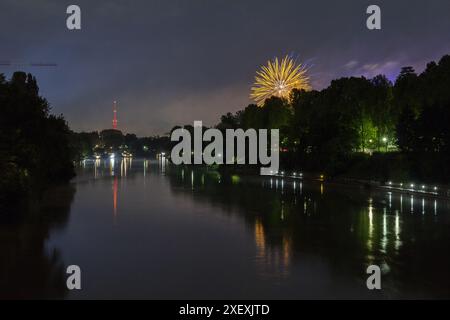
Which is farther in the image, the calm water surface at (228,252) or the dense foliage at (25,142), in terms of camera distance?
the dense foliage at (25,142)

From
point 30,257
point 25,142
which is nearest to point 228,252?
point 30,257

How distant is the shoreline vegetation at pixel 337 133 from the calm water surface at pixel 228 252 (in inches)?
381

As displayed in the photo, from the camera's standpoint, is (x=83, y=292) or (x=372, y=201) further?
(x=372, y=201)

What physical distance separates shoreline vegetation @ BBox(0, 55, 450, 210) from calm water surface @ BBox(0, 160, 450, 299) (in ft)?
31.8

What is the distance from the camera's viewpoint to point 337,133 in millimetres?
73062

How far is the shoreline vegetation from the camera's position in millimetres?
38125

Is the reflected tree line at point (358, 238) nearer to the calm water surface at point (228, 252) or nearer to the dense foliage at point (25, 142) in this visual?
the calm water surface at point (228, 252)

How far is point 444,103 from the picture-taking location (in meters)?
53.6

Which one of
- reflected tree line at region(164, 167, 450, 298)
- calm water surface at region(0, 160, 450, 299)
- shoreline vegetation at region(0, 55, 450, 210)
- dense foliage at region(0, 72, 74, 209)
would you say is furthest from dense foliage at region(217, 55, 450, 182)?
dense foliage at region(0, 72, 74, 209)

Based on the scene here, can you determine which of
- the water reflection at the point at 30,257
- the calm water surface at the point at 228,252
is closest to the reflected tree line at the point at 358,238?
the calm water surface at the point at 228,252

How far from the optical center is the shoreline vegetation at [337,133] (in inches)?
1501

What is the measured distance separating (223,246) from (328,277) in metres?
5.67
